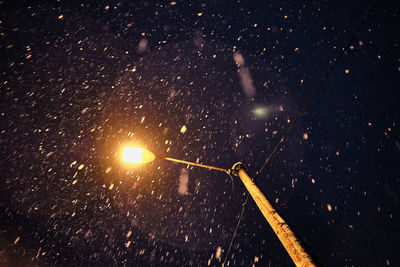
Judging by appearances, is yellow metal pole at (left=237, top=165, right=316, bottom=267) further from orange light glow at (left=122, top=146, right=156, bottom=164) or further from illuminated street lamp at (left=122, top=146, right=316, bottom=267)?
orange light glow at (left=122, top=146, right=156, bottom=164)

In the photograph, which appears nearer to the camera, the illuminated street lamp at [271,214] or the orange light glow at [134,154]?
the illuminated street lamp at [271,214]

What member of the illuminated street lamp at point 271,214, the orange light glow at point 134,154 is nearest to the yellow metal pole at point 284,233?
the illuminated street lamp at point 271,214

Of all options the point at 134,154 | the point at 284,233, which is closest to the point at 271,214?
the point at 284,233

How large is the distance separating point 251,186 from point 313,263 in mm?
1100

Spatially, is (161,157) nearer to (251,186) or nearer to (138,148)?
(138,148)

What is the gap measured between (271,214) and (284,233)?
0.24 meters

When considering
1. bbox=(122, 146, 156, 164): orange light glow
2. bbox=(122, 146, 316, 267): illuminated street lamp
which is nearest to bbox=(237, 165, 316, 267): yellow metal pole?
bbox=(122, 146, 316, 267): illuminated street lamp

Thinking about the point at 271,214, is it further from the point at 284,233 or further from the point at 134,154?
the point at 134,154

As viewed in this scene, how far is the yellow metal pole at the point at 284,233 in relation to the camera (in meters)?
1.40

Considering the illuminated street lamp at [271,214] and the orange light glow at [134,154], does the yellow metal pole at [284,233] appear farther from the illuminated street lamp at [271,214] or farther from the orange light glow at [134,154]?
the orange light glow at [134,154]

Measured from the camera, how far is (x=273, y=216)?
5.96 ft

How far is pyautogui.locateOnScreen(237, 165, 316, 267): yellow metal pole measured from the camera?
4.58 feet

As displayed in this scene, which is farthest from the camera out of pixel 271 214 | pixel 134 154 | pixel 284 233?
pixel 134 154

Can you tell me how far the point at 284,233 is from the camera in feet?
5.32
